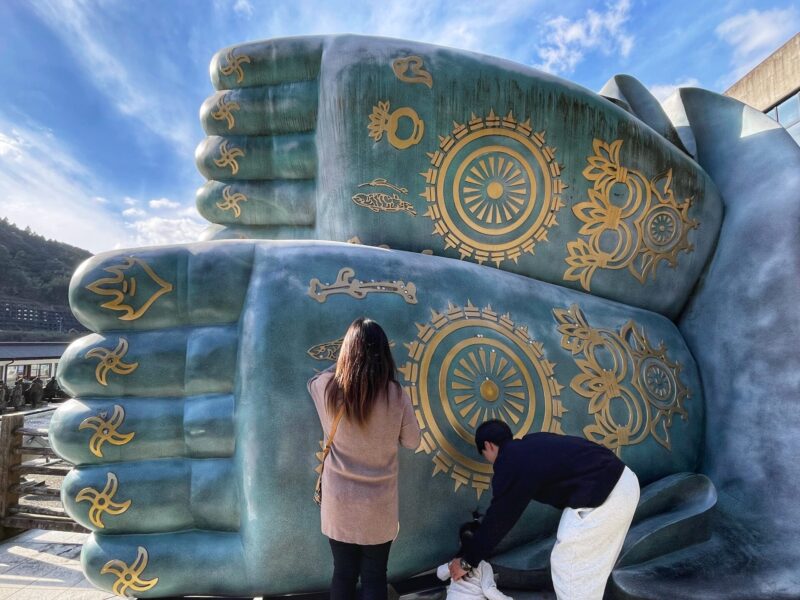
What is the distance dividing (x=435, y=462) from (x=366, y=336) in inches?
38.2

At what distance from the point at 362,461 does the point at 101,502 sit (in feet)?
4.44

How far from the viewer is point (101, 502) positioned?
2.27 metres

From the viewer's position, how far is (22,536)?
207 inches

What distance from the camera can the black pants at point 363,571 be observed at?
1859 millimetres

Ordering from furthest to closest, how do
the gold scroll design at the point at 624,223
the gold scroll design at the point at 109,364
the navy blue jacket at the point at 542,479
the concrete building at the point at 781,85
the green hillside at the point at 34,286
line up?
the green hillside at the point at 34,286 < the concrete building at the point at 781,85 < the gold scroll design at the point at 624,223 < the gold scroll design at the point at 109,364 < the navy blue jacket at the point at 542,479

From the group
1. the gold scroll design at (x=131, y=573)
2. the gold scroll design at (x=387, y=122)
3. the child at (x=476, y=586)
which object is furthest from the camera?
the gold scroll design at (x=387, y=122)

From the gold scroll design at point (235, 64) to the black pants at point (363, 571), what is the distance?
3.14 metres

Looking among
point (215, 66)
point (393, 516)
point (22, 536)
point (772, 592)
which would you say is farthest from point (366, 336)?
point (22, 536)

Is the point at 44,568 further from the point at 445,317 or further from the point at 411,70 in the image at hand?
the point at 411,70

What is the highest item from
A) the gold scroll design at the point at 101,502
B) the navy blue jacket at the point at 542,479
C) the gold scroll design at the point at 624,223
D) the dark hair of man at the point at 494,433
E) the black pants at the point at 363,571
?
the gold scroll design at the point at 624,223

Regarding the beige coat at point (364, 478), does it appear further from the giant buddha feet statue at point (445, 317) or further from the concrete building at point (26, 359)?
the concrete building at point (26, 359)

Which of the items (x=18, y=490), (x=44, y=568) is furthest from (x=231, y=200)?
(x=18, y=490)

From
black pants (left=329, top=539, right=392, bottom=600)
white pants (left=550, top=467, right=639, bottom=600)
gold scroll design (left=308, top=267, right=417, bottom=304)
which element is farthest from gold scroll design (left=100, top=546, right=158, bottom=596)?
white pants (left=550, top=467, right=639, bottom=600)

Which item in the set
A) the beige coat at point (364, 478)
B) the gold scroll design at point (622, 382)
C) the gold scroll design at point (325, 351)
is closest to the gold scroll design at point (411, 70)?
the gold scroll design at point (622, 382)
